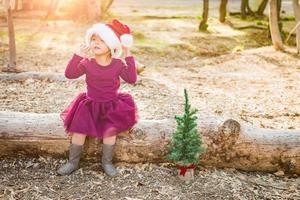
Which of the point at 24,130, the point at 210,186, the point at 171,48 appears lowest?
the point at 171,48

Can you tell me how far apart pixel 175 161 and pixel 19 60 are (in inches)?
227

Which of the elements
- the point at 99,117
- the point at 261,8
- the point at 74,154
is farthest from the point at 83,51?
the point at 261,8

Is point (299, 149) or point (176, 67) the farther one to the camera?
point (176, 67)

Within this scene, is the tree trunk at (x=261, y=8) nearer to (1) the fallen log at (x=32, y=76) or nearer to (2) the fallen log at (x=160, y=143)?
(1) the fallen log at (x=32, y=76)

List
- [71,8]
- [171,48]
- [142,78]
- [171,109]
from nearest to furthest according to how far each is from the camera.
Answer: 1. [171,109]
2. [142,78]
3. [171,48]
4. [71,8]

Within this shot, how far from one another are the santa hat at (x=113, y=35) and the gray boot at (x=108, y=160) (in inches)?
30.5

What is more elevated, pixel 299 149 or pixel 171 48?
pixel 299 149

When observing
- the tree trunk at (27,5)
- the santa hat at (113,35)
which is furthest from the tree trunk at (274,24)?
the tree trunk at (27,5)

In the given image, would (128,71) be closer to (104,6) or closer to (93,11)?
(93,11)

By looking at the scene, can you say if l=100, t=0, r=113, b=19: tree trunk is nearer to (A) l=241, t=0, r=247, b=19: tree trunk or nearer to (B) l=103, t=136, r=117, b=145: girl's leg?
(A) l=241, t=0, r=247, b=19: tree trunk

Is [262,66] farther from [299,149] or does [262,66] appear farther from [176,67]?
[299,149]

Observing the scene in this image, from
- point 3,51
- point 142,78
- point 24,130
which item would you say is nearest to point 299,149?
point 24,130

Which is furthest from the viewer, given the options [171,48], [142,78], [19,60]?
[171,48]

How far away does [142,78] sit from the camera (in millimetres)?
7270
